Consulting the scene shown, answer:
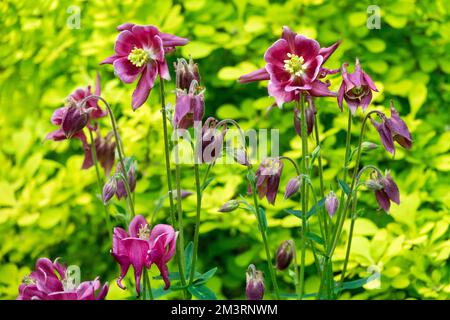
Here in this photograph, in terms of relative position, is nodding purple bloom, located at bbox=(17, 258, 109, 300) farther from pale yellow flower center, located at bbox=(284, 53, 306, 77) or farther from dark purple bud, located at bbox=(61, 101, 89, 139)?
pale yellow flower center, located at bbox=(284, 53, 306, 77)

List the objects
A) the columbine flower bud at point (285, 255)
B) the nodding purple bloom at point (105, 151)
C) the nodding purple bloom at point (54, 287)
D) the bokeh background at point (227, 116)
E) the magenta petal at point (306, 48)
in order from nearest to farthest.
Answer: the nodding purple bloom at point (54, 287) < the magenta petal at point (306, 48) < the columbine flower bud at point (285, 255) < the nodding purple bloom at point (105, 151) < the bokeh background at point (227, 116)

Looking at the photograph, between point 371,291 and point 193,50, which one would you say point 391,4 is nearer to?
point 193,50

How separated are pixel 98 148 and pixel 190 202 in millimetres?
373

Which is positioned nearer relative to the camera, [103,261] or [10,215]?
[10,215]

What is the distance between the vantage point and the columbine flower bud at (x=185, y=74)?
147 centimetres

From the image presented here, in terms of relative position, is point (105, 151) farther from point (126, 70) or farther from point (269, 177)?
point (269, 177)

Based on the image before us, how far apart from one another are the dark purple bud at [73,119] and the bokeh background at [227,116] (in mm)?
565

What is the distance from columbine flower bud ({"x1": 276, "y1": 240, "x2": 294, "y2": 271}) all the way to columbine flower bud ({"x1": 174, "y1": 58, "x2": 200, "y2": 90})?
425 millimetres

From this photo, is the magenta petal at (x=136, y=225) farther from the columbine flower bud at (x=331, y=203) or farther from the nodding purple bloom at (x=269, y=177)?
the columbine flower bud at (x=331, y=203)

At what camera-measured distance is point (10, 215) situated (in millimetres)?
2295

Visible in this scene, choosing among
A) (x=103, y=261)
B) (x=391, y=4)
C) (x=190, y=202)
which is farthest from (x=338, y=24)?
(x=103, y=261)

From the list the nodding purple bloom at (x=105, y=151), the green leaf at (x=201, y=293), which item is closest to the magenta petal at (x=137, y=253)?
the green leaf at (x=201, y=293)

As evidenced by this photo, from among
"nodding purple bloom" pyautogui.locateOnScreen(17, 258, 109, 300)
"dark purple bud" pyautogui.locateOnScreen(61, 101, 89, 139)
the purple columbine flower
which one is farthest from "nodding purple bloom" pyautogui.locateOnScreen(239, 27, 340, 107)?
"nodding purple bloom" pyautogui.locateOnScreen(17, 258, 109, 300)

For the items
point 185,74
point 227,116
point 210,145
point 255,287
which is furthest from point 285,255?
point 227,116
